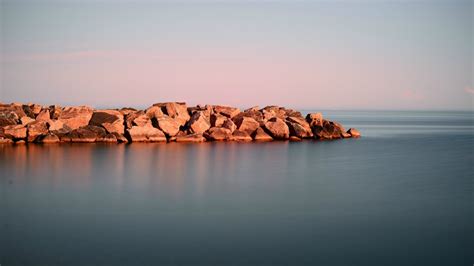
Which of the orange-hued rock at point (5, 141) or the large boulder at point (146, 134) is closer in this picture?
the orange-hued rock at point (5, 141)

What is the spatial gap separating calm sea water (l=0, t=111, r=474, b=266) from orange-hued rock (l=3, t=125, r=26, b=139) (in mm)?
4755

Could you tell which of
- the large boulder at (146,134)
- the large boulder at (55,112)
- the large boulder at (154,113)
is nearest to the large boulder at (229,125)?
the large boulder at (154,113)

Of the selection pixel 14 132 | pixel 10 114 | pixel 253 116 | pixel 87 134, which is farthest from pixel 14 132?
pixel 253 116

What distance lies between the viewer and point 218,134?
107 feet

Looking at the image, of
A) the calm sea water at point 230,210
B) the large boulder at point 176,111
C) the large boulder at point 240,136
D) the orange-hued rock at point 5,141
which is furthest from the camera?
the large boulder at point 176,111

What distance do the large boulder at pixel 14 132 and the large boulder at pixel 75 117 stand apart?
224 centimetres

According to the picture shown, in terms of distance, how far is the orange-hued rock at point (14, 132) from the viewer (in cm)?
2930

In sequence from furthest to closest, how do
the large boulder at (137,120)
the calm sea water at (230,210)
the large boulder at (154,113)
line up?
1. the large boulder at (154,113)
2. the large boulder at (137,120)
3. the calm sea water at (230,210)

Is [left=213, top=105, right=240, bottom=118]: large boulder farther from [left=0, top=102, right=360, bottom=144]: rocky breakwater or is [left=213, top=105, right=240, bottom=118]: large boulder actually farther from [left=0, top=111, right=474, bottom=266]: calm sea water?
[left=0, top=111, right=474, bottom=266]: calm sea water

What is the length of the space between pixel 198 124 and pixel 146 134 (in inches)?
131

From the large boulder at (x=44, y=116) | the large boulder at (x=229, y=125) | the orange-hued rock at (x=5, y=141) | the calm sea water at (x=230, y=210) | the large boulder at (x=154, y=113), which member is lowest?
the calm sea water at (x=230, y=210)

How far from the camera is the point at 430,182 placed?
18.7m

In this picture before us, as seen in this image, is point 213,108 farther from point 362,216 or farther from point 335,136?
point 362,216

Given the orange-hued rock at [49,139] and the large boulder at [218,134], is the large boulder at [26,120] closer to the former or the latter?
the orange-hued rock at [49,139]
